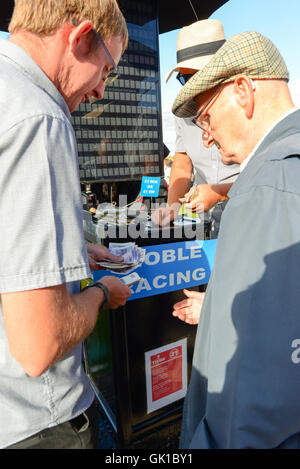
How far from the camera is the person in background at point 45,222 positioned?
0.67m

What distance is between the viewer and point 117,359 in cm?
162

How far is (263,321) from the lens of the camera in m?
0.71

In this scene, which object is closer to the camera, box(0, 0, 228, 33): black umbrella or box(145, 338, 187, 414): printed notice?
box(145, 338, 187, 414): printed notice

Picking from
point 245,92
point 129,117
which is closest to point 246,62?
point 245,92

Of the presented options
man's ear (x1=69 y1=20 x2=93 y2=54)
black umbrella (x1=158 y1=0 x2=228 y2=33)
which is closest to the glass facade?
black umbrella (x1=158 y1=0 x2=228 y2=33)

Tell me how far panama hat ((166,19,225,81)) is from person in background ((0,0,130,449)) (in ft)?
3.69

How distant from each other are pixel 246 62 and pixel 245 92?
0.28 feet

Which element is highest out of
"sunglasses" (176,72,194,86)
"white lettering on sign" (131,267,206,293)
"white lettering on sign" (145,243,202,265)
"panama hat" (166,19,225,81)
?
"panama hat" (166,19,225,81)

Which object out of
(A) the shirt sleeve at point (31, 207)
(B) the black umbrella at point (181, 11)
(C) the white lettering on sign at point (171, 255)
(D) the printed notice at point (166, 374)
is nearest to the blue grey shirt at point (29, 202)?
(A) the shirt sleeve at point (31, 207)

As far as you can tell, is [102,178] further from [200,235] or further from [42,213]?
[42,213]

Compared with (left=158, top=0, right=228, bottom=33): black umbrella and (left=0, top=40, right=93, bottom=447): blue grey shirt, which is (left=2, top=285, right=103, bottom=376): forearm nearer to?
(left=0, top=40, right=93, bottom=447): blue grey shirt

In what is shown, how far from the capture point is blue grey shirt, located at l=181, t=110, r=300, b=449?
0.70 meters

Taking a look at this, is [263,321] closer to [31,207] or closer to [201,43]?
[31,207]

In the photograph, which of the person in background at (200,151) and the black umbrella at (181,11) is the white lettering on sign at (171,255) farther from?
the black umbrella at (181,11)
